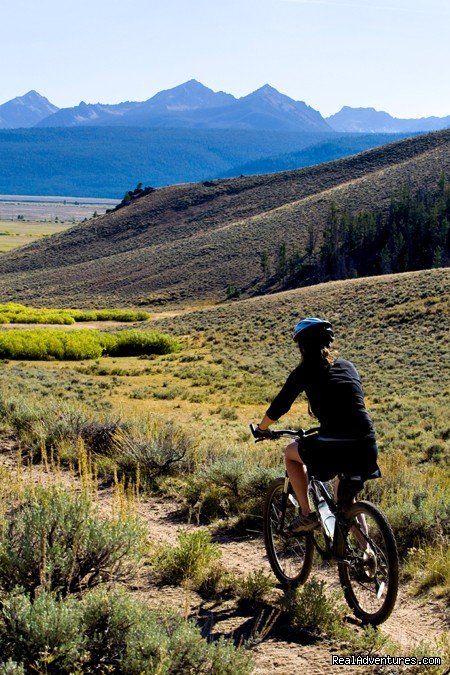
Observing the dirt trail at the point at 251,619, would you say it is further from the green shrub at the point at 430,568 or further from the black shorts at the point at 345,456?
the black shorts at the point at 345,456

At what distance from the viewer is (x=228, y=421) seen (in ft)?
64.0

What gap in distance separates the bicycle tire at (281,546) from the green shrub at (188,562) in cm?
45

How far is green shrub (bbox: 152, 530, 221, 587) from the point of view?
221 inches

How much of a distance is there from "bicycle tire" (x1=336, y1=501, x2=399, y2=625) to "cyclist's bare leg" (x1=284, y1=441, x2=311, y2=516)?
1.24 feet

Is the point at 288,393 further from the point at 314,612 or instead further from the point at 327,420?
the point at 314,612

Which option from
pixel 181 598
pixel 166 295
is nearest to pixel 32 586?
pixel 181 598

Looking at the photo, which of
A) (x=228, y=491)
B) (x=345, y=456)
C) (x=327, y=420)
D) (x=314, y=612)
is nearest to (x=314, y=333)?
(x=327, y=420)

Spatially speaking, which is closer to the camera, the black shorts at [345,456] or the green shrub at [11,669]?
the green shrub at [11,669]

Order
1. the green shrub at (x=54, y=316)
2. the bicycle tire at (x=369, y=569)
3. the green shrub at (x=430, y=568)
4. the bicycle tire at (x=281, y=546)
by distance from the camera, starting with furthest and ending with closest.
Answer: the green shrub at (x=54, y=316)
the bicycle tire at (x=281, y=546)
the green shrub at (x=430, y=568)
the bicycle tire at (x=369, y=569)

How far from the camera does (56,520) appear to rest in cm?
483

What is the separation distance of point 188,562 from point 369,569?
1.54 m

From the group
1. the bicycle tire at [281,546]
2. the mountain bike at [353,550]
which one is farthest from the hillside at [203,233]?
the mountain bike at [353,550]

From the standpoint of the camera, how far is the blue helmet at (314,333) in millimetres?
5078

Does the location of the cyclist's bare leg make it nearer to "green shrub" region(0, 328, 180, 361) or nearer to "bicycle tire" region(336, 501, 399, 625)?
"bicycle tire" region(336, 501, 399, 625)
